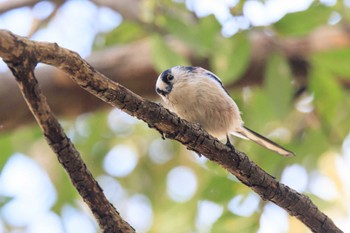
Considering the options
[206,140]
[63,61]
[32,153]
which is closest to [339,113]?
[32,153]

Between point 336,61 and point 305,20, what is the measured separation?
0.75 ft

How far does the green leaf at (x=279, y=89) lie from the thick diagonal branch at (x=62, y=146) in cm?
159

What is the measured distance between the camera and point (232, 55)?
3129 millimetres

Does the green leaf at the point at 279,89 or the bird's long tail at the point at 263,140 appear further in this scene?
the green leaf at the point at 279,89

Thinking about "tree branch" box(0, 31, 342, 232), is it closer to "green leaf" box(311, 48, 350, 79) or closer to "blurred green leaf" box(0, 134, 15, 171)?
"green leaf" box(311, 48, 350, 79)

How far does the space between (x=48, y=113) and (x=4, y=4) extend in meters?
2.59

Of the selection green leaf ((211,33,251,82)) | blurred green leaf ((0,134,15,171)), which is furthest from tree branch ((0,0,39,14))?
green leaf ((211,33,251,82))

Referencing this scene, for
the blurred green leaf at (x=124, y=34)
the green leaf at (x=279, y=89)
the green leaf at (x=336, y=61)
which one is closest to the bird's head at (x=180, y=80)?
the green leaf at (x=279, y=89)

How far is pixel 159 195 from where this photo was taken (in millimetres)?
4555

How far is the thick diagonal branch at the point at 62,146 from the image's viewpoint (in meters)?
1.34

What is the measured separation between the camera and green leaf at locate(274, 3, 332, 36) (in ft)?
9.87

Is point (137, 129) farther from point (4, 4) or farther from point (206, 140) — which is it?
point (206, 140)

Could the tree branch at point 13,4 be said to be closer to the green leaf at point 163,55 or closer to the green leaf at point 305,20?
the green leaf at point 163,55

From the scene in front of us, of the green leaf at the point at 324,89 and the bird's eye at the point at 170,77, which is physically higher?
the green leaf at the point at 324,89
